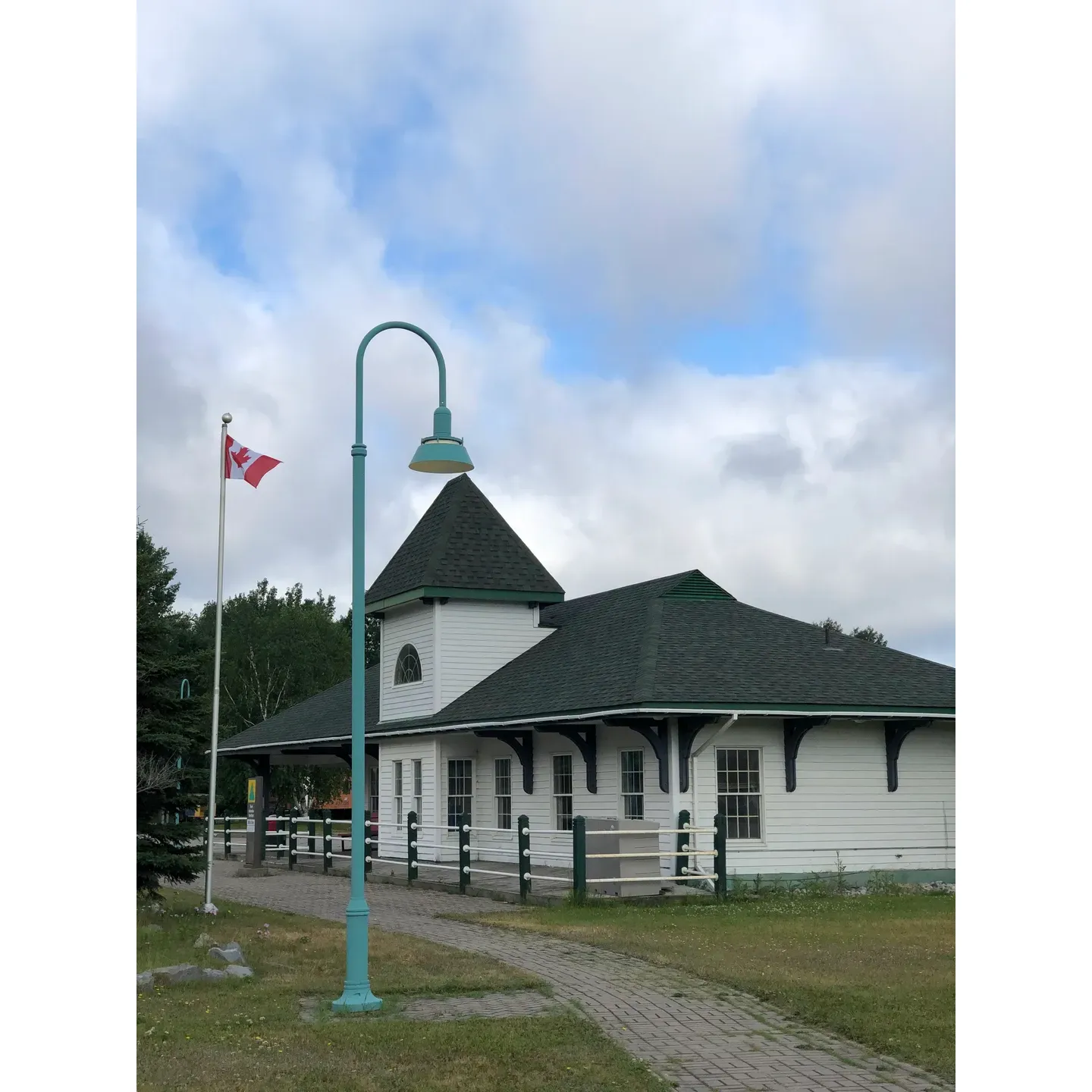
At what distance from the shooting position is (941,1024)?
32.0 feet

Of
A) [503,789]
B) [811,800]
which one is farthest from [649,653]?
[503,789]

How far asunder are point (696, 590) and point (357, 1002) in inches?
672

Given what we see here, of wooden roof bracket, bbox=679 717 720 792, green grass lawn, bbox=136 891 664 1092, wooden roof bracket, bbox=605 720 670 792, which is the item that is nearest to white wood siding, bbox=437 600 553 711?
wooden roof bracket, bbox=605 720 670 792

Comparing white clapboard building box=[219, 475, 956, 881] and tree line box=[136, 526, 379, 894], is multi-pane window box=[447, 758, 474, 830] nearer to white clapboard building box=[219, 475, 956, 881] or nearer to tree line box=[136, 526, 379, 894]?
white clapboard building box=[219, 475, 956, 881]

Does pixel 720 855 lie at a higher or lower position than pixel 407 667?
lower

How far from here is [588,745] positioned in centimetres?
2352

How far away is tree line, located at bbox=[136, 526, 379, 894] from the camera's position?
18984 mm

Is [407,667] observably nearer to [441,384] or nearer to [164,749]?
[164,749]

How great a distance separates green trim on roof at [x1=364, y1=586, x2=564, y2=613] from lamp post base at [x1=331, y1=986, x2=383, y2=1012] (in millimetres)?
17216

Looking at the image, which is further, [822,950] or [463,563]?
[463,563]

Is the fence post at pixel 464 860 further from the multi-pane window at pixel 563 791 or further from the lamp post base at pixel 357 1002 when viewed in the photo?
the lamp post base at pixel 357 1002

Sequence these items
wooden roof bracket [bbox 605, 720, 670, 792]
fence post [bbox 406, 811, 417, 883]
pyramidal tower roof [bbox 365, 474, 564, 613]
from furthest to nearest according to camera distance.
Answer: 1. pyramidal tower roof [bbox 365, 474, 564, 613]
2. fence post [bbox 406, 811, 417, 883]
3. wooden roof bracket [bbox 605, 720, 670, 792]
